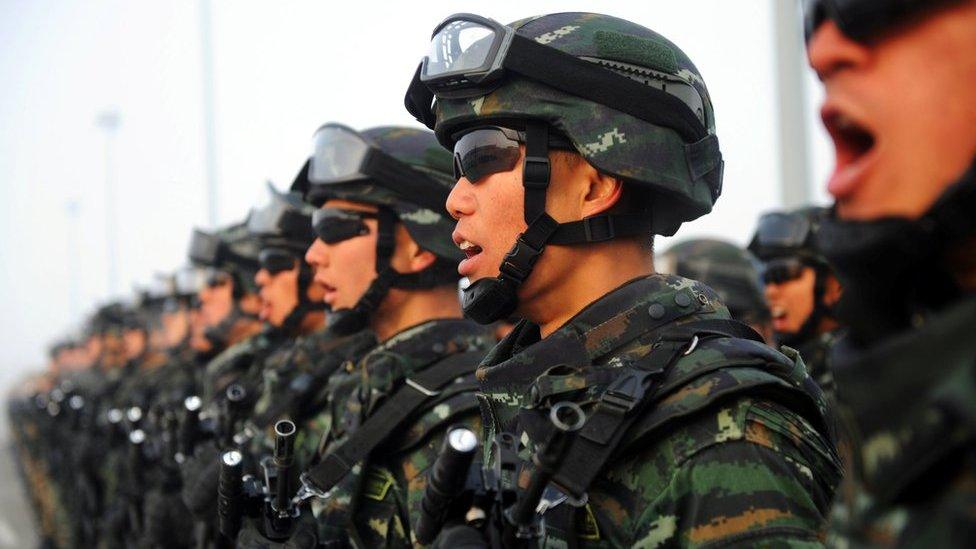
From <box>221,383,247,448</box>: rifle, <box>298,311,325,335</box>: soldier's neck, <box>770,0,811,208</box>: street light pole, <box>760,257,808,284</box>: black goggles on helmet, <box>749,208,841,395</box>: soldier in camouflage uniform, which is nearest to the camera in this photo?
<box>749,208,841,395</box>: soldier in camouflage uniform

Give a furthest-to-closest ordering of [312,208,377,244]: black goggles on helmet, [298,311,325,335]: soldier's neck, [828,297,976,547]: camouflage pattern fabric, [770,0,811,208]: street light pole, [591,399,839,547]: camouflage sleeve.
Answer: [770,0,811,208]: street light pole → [298,311,325,335]: soldier's neck → [312,208,377,244]: black goggles on helmet → [591,399,839,547]: camouflage sleeve → [828,297,976,547]: camouflage pattern fabric

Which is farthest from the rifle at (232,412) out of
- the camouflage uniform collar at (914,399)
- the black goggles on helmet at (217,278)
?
the camouflage uniform collar at (914,399)

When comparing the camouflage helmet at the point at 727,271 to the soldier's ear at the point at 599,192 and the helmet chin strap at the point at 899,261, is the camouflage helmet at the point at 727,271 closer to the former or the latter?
the soldier's ear at the point at 599,192

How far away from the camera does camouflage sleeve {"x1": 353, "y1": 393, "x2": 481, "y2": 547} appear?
13.3 ft

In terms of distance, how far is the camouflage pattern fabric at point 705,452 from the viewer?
233 centimetres

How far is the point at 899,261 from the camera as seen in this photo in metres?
1.61

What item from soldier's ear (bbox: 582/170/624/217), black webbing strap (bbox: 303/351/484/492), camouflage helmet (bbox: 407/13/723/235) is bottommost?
black webbing strap (bbox: 303/351/484/492)

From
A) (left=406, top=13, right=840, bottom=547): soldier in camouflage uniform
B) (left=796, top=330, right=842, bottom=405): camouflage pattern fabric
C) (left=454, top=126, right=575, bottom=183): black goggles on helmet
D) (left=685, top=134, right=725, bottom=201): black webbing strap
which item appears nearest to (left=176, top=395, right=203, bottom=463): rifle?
(left=796, top=330, right=842, bottom=405): camouflage pattern fabric

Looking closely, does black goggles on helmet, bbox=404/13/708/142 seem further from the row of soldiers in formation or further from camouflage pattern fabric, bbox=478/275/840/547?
camouflage pattern fabric, bbox=478/275/840/547

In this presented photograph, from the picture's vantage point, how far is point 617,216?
3.08m

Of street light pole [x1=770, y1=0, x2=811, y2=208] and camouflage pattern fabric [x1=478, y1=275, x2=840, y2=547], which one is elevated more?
camouflage pattern fabric [x1=478, y1=275, x2=840, y2=547]

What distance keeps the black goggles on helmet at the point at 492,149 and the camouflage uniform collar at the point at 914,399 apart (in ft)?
5.33

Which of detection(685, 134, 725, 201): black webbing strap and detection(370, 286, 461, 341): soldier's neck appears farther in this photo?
detection(370, 286, 461, 341): soldier's neck

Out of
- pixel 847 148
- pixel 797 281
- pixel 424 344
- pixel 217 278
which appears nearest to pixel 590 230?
pixel 847 148
